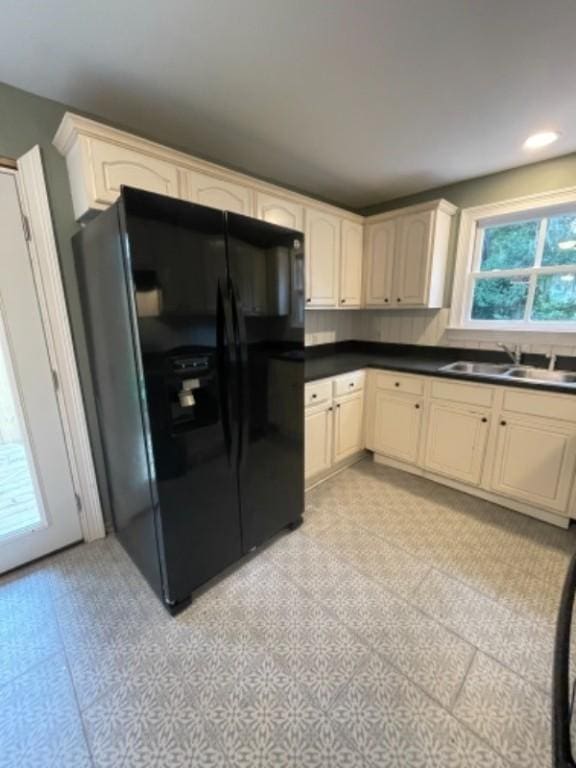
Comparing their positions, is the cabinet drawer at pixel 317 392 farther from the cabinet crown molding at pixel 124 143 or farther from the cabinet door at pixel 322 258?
the cabinet crown molding at pixel 124 143

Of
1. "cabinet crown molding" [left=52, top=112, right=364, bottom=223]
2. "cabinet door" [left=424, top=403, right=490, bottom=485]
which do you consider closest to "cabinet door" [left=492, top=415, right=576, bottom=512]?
"cabinet door" [left=424, top=403, right=490, bottom=485]

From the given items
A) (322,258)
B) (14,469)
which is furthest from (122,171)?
(14,469)

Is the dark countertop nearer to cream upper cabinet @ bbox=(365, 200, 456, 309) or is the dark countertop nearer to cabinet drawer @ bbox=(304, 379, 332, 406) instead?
cabinet drawer @ bbox=(304, 379, 332, 406)

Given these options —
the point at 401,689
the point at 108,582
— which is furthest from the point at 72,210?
the point at 401,689

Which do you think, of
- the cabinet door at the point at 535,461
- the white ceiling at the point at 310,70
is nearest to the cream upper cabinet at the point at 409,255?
the white ceiling at the point at 310,70

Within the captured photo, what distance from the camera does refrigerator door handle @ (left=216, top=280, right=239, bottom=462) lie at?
148 centimetres

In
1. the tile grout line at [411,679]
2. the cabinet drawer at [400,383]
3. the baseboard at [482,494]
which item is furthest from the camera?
the cabinet drawer at [400,383]

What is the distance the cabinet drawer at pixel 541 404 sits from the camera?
1.99m

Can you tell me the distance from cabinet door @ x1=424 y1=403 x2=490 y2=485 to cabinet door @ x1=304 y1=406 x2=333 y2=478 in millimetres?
800

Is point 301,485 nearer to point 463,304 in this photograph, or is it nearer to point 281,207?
point 281,207

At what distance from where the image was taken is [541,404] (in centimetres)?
209

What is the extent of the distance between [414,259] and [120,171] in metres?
2.26

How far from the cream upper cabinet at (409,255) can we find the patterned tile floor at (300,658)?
1937 mm

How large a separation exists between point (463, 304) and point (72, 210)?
116 inches
